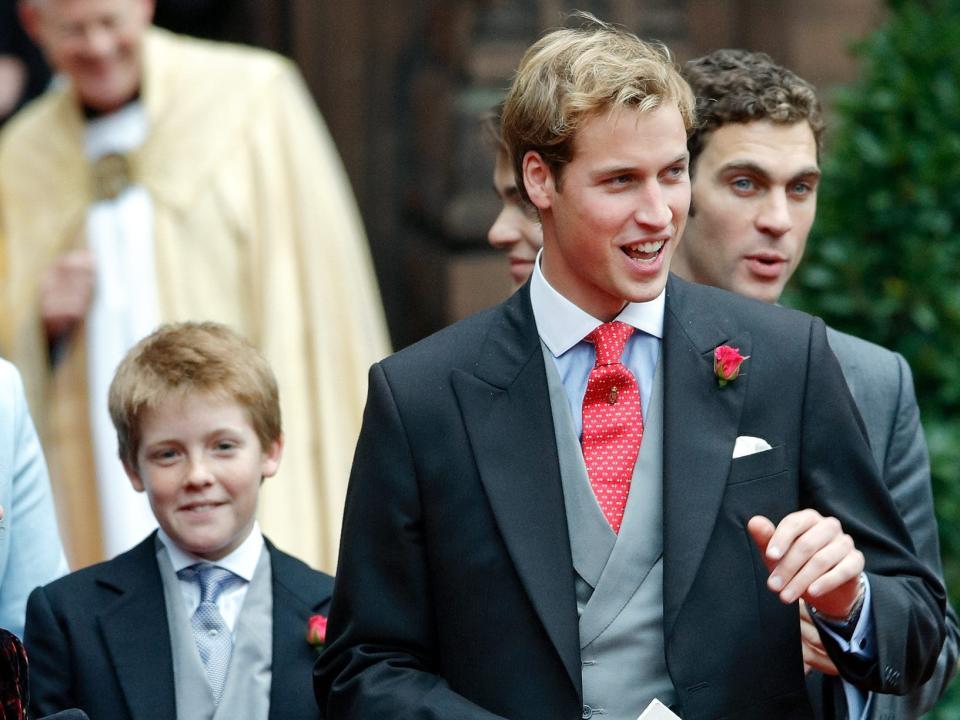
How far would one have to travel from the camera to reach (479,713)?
306 cm

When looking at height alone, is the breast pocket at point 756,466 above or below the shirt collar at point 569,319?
below

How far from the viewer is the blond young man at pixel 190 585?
3.54 meters

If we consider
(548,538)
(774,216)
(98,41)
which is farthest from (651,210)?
(98,41)

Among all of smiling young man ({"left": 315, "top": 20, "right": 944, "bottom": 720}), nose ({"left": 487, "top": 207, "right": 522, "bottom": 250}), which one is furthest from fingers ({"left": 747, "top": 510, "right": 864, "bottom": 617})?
nose ({"left": 487, "top": 207, "right": 522, "bottom": 250})

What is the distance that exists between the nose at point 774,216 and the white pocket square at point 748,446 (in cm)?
97

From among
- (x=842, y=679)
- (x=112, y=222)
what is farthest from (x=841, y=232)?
(x=842, y=679)

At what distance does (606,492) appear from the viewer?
3162 mm

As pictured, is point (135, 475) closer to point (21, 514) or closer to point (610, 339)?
point (21, 514)

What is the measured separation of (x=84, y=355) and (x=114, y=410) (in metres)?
2.19

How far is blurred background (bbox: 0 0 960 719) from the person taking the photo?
555cm

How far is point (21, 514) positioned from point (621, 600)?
1.15 m

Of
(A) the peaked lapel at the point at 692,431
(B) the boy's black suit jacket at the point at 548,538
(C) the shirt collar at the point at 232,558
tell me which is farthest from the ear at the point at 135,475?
(A) the peaked lapel at the point at 692,431

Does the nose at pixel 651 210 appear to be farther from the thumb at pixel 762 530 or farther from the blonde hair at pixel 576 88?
the thumb at pixel 762 530

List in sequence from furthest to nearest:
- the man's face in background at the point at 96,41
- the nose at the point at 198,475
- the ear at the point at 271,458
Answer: the man's face in background at the point at 96,41 < the ear at the point at 271,458 < the nose at the point at 198,475
